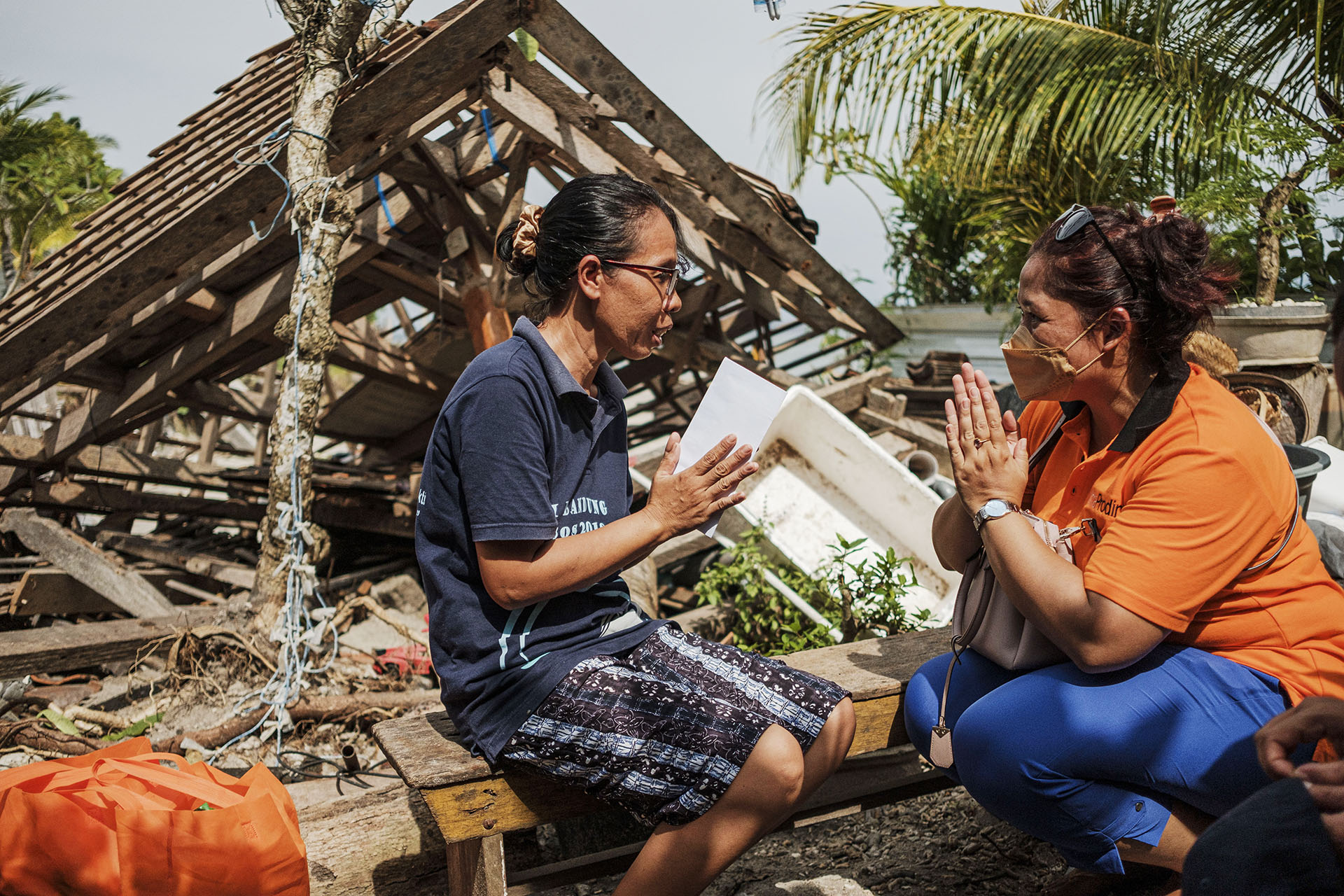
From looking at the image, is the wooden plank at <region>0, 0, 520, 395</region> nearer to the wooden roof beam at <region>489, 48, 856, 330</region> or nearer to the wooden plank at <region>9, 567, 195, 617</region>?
the wooden roof beam at <region>489, 48, 856, 330</region>

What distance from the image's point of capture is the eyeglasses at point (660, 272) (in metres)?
2.42

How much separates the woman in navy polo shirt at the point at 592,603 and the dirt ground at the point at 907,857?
0.99m

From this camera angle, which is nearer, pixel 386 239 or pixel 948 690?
pixel 948 690

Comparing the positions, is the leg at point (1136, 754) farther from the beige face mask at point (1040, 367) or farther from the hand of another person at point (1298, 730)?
the beige face mask at point (1040, 367)

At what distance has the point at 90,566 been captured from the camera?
18.4 feet

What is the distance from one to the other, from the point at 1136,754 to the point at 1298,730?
1.51 feet

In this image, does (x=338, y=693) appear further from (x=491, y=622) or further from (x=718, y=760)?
(x=718, y=760)

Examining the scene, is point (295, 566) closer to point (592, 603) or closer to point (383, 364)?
point (592, 603)

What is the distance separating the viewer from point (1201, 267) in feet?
7.41

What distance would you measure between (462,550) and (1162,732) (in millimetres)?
1690

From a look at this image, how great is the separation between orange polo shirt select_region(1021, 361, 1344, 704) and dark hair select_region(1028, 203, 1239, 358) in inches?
4.7

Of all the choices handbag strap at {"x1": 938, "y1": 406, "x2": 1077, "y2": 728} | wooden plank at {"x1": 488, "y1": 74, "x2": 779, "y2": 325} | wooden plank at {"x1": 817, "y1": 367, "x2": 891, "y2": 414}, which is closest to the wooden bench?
handbag strap at {"x1": 938, "y1": 406, "x2": 1077, "y2": 728}

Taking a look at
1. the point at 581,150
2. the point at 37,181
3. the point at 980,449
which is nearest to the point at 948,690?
the point at 980,449

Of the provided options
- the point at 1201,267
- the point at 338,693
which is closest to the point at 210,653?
the point at 338,693
